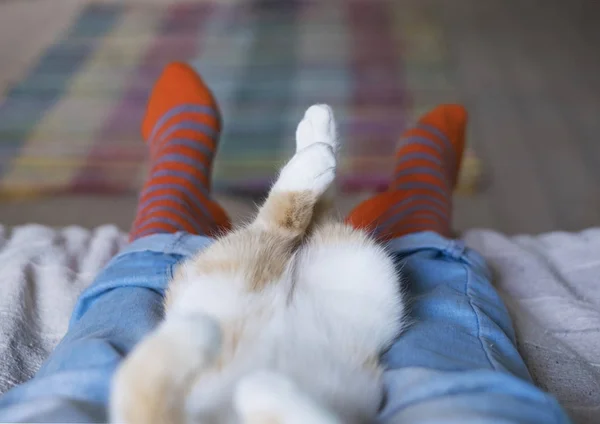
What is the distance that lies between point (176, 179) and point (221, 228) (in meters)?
0.11

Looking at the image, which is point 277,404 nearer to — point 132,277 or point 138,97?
point 132,277

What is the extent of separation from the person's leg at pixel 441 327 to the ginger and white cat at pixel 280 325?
Result: 1.4 inches

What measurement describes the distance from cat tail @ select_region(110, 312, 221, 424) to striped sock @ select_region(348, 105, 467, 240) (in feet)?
1.23

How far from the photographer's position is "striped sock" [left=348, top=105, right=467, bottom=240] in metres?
0.96

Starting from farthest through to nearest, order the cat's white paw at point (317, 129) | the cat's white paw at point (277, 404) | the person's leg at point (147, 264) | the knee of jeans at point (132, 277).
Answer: the cat's white paw at point (317, 129) → the knee of jeans at point (132, 277) → the person's leg at point (147, 264) → the cat's white paw at point (277, 404)

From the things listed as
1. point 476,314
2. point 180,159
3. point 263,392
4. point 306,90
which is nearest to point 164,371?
point 263,392

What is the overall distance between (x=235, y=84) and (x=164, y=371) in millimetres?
1381

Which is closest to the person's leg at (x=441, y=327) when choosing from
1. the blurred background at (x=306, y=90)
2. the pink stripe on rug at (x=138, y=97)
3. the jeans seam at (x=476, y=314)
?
the jeans seam at (x=476, y=314)

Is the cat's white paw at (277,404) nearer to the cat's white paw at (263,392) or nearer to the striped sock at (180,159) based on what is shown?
the cat's white paw at (263,392)

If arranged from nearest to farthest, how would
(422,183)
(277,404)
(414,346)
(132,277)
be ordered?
(277,404) → (414,346) → (132,277) → (422,183)

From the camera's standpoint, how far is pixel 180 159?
1051mm

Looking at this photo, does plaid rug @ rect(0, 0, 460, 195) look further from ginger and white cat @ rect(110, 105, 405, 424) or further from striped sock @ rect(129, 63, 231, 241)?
ginger and white cat @ rect(110, 105, 405, 424)

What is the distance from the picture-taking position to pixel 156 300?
74 centimetres

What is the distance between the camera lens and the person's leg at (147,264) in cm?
59
